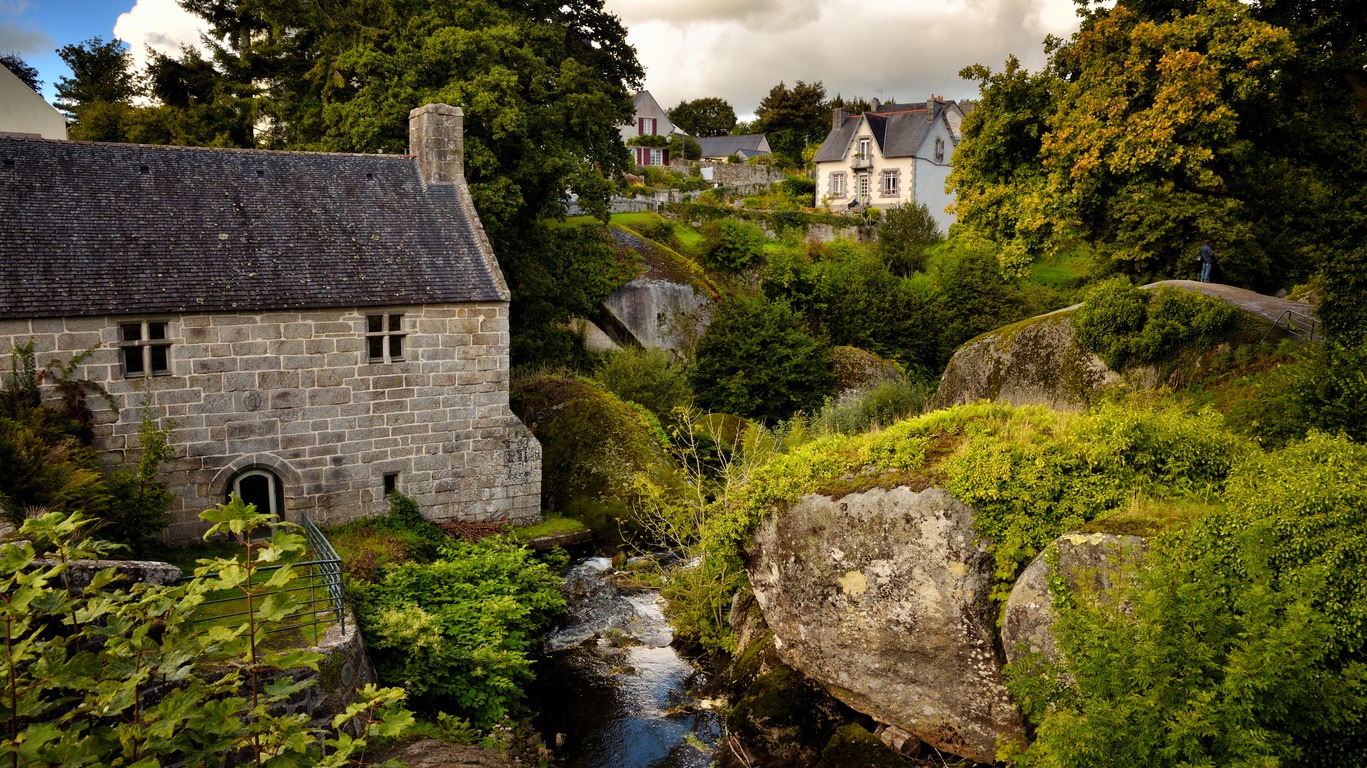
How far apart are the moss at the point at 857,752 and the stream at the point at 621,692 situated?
1.94m

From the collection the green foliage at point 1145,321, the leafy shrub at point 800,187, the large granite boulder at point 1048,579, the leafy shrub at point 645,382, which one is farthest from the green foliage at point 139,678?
the leafy shrub at point 800,187

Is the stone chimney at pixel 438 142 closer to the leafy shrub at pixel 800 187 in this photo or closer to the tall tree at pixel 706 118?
the leafy shrub at pixel 800 187

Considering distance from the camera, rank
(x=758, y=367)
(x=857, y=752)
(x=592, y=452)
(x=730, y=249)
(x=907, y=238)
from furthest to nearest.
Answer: (x=907, y=238), (x=730, y=249), (x=758, y=367), (x=592, y=452), (x=857, y=752)

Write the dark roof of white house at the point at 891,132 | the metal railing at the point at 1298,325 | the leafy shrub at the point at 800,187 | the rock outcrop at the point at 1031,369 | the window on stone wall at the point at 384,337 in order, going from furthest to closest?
the leafy shrub at the point at 800,187
the dark roof of white house at the point at 891,132
the window on stone wall at the point at 384,337
the rock outcrop at the point at 1031,369
the metal railing at the point at 1298,325

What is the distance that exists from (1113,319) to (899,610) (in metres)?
7.89

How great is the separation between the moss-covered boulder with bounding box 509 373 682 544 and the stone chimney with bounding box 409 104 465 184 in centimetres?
595

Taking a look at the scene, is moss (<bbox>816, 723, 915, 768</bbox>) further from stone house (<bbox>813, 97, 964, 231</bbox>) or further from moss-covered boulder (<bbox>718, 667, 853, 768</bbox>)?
stone house (<bbox>813, 97, 964, 231</bbox>)

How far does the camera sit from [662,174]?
172 feet

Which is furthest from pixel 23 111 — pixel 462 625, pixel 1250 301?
pixel 1250 301

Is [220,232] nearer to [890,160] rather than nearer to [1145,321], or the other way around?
[1145,321]

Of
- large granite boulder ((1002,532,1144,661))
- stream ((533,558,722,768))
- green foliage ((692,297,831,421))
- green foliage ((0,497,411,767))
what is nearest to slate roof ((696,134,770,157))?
green foliage ((692,297,831,421))

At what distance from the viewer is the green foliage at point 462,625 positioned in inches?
482

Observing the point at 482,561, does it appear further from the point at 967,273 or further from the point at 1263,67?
the point at 967,273

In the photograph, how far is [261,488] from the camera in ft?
56.9
